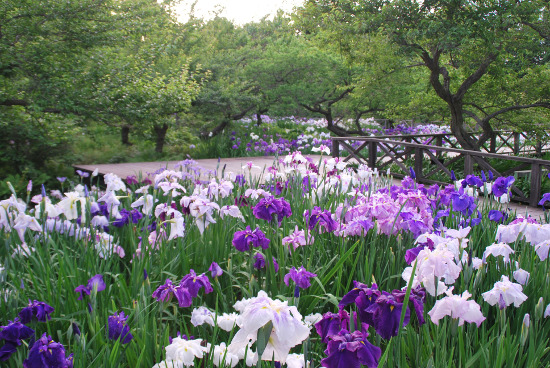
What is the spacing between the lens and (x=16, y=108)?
21.4 feet

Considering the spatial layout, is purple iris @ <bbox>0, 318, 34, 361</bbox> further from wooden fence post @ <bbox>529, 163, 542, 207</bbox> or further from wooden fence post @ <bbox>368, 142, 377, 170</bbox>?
wooden fence post @ <bbox>368, 142, 377, 170</bbox>

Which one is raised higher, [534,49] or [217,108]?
[534,49]

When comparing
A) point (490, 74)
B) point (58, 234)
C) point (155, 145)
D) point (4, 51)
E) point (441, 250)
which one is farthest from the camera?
point (155, 145)

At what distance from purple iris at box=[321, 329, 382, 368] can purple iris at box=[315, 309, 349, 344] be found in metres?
0.16

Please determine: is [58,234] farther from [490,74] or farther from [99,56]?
[490,74]

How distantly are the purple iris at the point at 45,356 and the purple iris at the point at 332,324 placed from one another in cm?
67

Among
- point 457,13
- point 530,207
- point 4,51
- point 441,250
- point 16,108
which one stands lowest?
point 530,207

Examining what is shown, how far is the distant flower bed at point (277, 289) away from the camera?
3.93 feet

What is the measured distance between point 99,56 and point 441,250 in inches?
243

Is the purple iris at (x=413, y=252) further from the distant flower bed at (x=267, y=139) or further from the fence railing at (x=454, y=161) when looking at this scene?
the distant flower bed at (x=267, y=139)

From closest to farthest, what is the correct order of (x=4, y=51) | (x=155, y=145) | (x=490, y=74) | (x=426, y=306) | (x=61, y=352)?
(x=61, y=352)
(x=426, y=306)
(x=4, y=51)
(x=490, y=74)
(x=155, y=145)

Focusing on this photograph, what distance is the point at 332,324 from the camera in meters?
1.21

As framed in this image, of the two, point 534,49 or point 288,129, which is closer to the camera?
point 534,49

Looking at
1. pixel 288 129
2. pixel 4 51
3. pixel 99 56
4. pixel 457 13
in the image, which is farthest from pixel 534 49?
pixel 288 129
